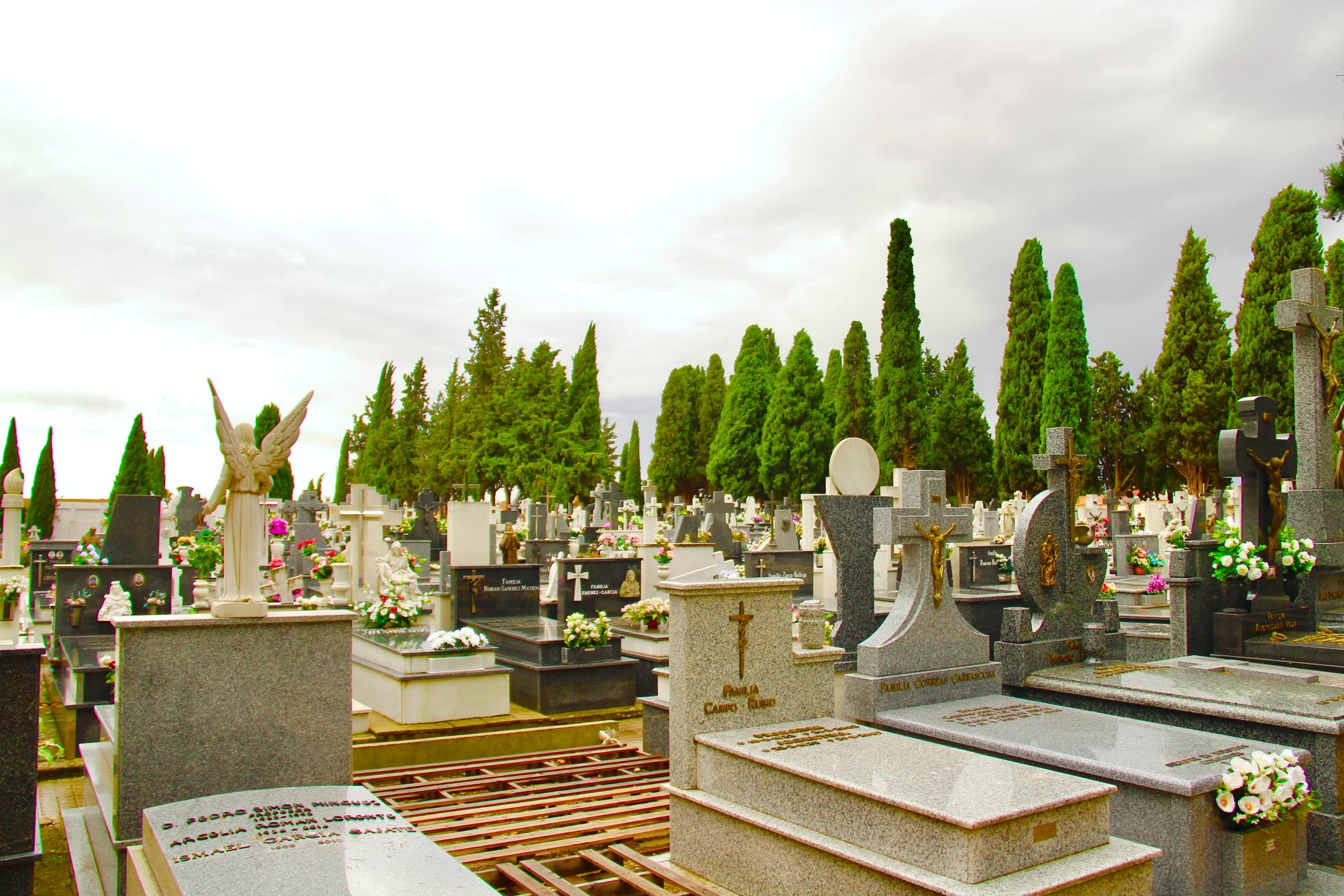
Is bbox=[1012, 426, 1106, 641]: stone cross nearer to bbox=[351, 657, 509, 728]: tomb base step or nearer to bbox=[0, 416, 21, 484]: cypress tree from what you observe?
bbox=[351, 657, 509, 728]: tomb base step

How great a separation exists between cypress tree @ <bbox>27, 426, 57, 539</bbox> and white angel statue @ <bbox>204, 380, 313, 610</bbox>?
3527 cm

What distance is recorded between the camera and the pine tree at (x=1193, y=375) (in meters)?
32.6

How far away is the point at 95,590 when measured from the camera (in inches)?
410

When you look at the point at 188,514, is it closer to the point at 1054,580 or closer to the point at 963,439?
the point at 1054,580

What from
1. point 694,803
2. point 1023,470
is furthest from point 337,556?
point 1023,470

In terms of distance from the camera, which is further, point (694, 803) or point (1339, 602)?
point (1339, 602)

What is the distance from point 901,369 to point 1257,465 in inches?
1096

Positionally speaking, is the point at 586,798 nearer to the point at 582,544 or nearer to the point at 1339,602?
the point at 1339,602

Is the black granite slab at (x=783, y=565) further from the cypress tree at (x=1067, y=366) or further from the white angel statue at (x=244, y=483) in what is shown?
the cypress tree at (x=1067, y=366)

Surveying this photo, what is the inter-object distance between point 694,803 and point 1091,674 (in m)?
3.76

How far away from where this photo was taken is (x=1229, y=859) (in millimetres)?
4734

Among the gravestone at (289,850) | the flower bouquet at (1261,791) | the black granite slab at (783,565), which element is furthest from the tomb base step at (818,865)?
the black granite slab at (783,565)

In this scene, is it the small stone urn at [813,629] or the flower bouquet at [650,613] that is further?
the flower bouquet at [650,613]

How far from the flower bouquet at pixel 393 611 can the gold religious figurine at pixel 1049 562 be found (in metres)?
6.65
